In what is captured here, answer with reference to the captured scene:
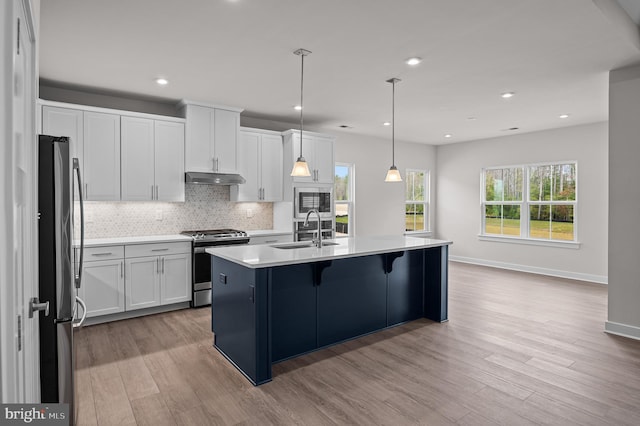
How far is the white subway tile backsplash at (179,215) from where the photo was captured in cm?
461

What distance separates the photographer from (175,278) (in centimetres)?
456

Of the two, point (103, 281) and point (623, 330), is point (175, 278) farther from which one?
point (623, 330)

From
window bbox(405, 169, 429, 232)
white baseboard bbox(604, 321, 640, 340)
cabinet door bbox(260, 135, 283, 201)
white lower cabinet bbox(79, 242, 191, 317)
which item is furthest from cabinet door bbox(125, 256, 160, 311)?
window bbox(405, 169, 429, 232)

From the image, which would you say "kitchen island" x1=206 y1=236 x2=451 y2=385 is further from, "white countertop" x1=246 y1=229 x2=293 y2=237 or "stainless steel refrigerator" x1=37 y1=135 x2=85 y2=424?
"white countertop" x1=246 y1=229 x2=293 y2=237

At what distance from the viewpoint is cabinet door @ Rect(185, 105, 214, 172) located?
4.84m

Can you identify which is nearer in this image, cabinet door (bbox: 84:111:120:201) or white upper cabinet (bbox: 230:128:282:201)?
cabinet door (bbox: 84:111:120:201)

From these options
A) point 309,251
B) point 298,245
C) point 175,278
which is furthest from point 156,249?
point 309,251

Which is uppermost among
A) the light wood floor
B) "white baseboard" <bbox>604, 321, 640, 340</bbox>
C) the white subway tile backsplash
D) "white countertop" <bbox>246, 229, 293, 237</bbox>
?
the white subway tile backsplash

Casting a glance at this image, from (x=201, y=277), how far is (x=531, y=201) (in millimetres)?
6166

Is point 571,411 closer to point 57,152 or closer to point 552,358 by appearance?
point 552,358

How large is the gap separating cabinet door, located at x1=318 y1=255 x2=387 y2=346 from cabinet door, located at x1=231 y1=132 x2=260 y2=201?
7.87 feet

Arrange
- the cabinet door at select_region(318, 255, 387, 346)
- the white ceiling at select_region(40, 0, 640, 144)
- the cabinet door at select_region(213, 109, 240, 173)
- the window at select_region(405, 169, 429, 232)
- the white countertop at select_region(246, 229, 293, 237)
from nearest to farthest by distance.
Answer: the white ceiling at select_region(40, 0, 640, 144) → the cabinet door at select_region(318, 255, 387, 346) → the cabinet door at select_region(213, 109, 240, 173) → the white countertop at select_region(246, 229, 293, 237) → the window at select_region(405, 169, 429, 232)

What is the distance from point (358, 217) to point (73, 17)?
5.46 metres

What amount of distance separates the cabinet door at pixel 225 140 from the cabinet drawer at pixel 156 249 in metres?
1.13
